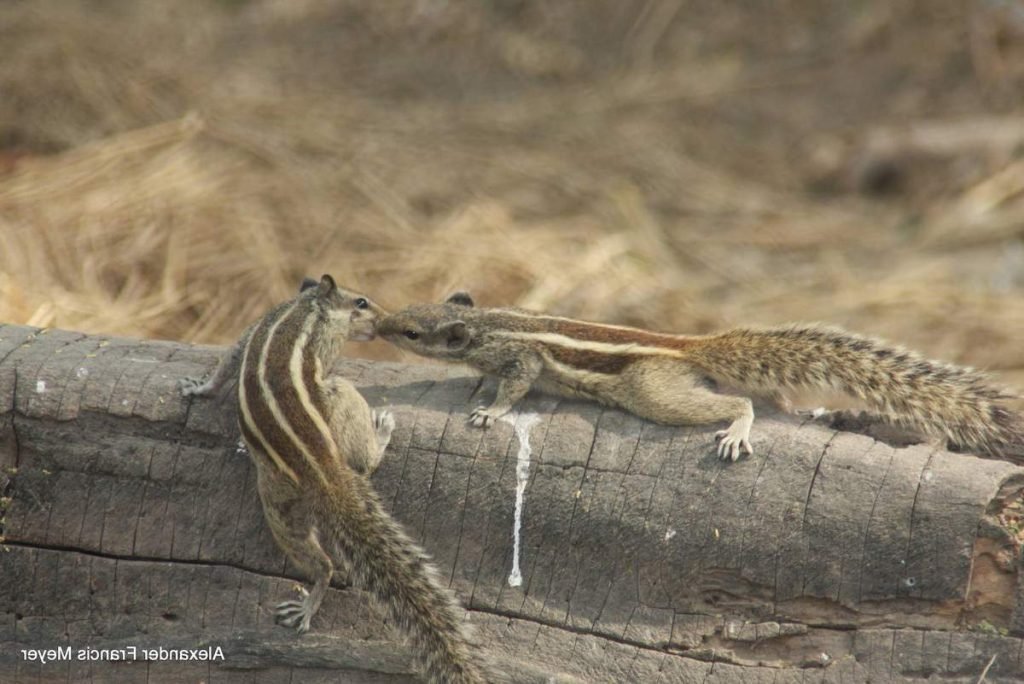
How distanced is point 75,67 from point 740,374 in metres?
8.91

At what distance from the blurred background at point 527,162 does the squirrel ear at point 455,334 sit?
→ 2716mm

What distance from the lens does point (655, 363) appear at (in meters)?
5.25

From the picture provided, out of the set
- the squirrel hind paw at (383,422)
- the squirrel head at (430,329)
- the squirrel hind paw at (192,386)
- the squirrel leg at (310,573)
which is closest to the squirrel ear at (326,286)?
the squirrel head at (430,329)

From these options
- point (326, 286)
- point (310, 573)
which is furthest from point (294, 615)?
point (326, 286)

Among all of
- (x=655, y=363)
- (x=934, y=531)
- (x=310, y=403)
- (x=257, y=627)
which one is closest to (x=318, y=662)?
(x=257, y=627)

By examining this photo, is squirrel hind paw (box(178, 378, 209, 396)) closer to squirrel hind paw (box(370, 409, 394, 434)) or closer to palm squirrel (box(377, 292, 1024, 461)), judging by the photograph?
squirrel hind paw (box(370, 409, 394, 434))

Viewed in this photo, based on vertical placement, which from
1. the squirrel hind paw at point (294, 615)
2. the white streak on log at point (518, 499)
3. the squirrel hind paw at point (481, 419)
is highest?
the squirrel hind paw at point (481, 419)

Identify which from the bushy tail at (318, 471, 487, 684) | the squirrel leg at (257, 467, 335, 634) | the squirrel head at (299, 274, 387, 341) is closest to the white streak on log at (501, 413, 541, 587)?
the bushy tail at (318, 471, 487, 684)

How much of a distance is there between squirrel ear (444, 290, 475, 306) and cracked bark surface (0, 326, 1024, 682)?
82cm

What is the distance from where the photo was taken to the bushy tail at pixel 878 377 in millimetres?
4852

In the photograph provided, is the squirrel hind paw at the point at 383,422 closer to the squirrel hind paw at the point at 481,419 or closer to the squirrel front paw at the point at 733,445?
the squirrel hind paw at the point at 481,419

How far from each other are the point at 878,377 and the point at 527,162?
7.96 meters

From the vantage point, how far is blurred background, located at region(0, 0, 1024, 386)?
927 cm

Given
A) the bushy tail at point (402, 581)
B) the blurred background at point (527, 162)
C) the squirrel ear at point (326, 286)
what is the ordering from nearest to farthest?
the bushy tail at point (402, 581), the squirrel ear at point (326, 286), the blurred background at point (527, 162)
